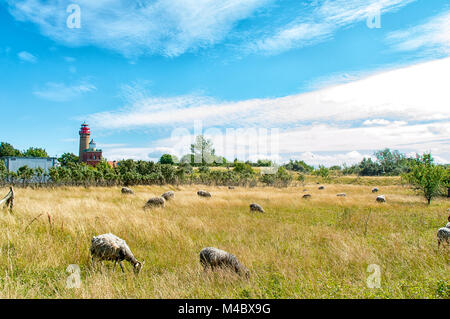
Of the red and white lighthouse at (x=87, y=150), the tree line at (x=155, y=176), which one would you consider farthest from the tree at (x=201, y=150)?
the red and white lighthouse at (x=87, y=150)

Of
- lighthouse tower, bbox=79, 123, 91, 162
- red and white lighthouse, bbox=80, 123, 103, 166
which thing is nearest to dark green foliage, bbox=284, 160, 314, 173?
red and white lighthouse, bbox=80, 123, 103, 166

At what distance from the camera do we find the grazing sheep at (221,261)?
4.92m

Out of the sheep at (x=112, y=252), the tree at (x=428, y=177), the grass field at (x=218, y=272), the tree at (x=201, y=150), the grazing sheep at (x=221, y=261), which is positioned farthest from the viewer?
the tree at (x=201, y=150)

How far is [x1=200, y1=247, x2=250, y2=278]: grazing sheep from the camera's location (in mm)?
4922

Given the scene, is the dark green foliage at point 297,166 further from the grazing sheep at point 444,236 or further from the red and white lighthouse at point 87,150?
the grazing sheep at point 444,236

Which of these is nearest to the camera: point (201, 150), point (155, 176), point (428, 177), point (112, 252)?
point (112, 252)

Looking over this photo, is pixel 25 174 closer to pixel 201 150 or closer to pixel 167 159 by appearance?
pixel 201 150

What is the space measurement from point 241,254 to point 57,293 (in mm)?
3933

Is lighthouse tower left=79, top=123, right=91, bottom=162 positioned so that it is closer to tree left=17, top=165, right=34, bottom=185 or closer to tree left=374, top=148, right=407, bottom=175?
tree left=17, top=165, right=34, bottom=185

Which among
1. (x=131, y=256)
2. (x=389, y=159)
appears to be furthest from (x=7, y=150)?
(x=389, y=159)

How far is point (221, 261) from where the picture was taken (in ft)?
16.6

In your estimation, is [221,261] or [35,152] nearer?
[221,261]
